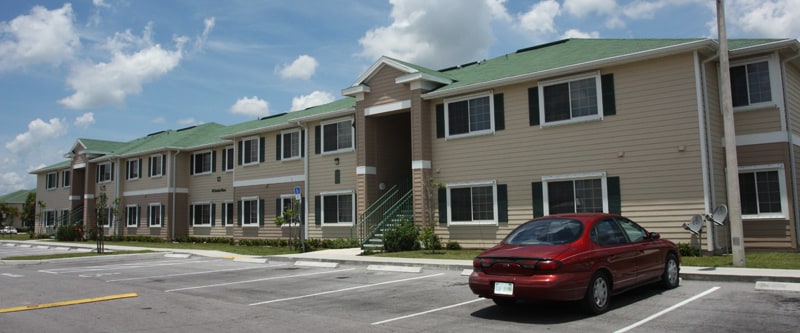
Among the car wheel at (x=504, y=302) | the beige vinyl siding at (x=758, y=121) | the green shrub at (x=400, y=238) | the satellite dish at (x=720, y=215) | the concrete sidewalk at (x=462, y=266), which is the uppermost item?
the beige vinyl siding at (x=758, y=121)

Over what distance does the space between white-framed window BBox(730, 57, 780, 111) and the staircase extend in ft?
36.0

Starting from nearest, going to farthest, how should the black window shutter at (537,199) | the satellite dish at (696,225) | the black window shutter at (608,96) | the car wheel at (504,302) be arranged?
the car wheel at (504,302) → the satellite dish at (696,225) → the black window shutter at (608,96) → the black window shutter at (537,199)

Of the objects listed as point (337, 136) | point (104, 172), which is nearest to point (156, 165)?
point (104, 172)

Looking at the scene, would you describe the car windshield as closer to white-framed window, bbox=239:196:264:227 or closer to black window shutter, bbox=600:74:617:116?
black window shutter, bbox=600:74:617:116

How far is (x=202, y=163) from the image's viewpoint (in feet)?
114

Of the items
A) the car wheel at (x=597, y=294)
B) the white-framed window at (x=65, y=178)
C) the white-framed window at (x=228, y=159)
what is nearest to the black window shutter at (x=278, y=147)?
the white-framed window at (x=228, y=159)

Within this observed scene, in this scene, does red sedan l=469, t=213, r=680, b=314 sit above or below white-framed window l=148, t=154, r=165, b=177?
below

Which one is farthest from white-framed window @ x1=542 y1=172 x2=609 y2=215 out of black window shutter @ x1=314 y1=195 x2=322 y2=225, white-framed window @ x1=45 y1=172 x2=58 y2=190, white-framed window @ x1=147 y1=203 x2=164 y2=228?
white-framed window @ x1=45 y1=172 x2=58 y2=190

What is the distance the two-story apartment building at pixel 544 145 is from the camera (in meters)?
15.4

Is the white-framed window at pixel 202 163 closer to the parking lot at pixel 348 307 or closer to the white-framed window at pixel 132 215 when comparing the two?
the white-framed window at pixel 132 215

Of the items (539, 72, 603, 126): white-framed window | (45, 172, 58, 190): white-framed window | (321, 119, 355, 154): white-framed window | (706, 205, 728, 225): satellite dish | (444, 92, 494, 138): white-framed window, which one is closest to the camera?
(706, 205, 728, 225): satellite dish

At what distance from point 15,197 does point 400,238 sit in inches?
3046

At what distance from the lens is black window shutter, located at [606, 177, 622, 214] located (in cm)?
1647

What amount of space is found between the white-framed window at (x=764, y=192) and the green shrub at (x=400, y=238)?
32.4 feet
